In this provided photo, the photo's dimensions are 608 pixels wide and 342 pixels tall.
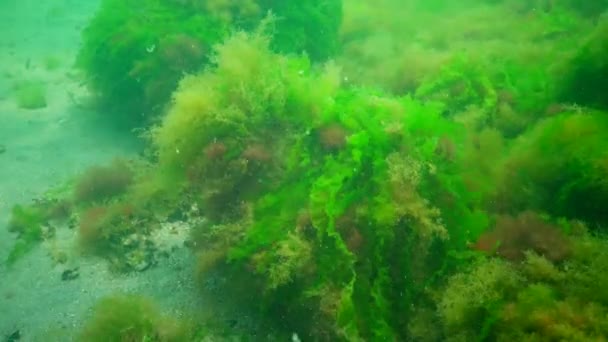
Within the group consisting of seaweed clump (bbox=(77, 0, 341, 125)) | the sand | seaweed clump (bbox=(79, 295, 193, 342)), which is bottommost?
the sand

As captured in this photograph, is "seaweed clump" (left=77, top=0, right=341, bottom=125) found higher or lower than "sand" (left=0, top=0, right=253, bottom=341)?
higher

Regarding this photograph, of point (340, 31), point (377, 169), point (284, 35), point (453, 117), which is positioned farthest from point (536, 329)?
point (340, 31)

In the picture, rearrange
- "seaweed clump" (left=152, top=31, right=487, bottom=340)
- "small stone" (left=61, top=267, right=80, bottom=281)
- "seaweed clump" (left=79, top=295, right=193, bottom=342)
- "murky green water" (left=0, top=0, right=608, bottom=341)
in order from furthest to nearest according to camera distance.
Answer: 1. "small stone" (left=61, top=267, right=80, bottom=281)
2. "seaweed clump" (left=79, top=295, right=193, bottom=342)
3. "seaweed clump" (left=152, top=31, right=487, bottom=340)
4. "murky green water" (left=0, top=0, right=608, bottom=341)

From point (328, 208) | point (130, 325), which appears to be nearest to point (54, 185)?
point (130, 325)

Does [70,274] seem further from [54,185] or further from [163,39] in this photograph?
[163,39]

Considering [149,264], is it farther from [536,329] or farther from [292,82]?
[536,329]

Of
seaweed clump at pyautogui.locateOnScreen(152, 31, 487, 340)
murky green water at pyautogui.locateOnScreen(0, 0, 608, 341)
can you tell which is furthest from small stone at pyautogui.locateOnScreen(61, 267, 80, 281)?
seaweed clump at pyautogui.locateOnScreen(152, 31, 487, 340)

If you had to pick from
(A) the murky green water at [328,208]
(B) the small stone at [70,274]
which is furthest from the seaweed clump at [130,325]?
(B) the small stone at [70,274]

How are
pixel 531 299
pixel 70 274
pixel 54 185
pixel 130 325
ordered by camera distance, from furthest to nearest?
pixel 54 185 < pixel 70 274 < pixel 130 325 < pixel 531 299

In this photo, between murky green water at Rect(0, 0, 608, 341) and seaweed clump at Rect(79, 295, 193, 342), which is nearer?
murky green water at Rect(0, 0, 608, 341)

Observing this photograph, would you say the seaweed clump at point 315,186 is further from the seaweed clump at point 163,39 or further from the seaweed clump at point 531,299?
the seaweed clump at point 163,39

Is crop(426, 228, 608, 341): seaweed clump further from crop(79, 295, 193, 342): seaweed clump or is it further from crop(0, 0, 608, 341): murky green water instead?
crop(79, 295, 193, 342): seaweed clump
